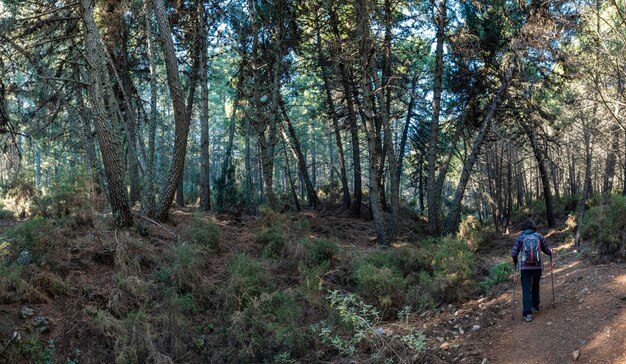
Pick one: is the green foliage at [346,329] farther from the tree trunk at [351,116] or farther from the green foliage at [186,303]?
the tree trunk at [351,116]

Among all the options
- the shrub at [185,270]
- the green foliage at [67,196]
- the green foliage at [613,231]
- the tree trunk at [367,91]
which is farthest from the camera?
the tree trunk at [367,91]

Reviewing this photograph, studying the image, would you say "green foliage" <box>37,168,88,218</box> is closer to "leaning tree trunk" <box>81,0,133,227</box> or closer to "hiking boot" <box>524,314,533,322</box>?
"leaning tree trunk" <box>81,0,133,227</box>

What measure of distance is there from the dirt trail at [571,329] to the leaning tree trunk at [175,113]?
23.9 feet

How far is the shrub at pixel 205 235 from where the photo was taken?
8.60 metres

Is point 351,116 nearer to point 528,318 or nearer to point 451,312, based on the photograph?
point 451,312

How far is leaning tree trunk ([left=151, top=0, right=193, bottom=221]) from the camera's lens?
9117 mm

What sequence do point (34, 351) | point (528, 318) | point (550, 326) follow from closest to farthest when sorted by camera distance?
point (34, 351)
point (550, 326)
point (528, 318)

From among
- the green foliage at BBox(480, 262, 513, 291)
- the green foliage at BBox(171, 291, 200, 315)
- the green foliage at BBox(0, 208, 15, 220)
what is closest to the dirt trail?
the green foliage at BBox(480, 262, 513, 291)

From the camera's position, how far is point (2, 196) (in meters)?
11.3

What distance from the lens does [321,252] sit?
880 centimetres

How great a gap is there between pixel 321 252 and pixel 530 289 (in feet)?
13.7

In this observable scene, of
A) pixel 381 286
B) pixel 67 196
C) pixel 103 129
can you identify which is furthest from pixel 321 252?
pixel 67 196

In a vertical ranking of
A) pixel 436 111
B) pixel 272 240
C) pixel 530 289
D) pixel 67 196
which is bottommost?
pixel 530 289

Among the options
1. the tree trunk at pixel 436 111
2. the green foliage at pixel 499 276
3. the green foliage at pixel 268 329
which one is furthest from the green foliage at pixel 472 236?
the green foliage at pixel 268 329
